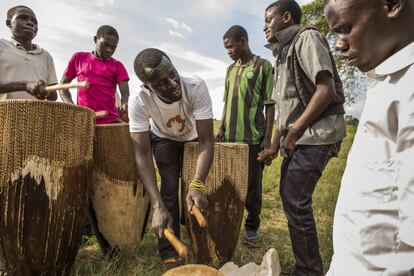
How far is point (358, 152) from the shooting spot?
0.93 meters

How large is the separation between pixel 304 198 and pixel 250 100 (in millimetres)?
1366

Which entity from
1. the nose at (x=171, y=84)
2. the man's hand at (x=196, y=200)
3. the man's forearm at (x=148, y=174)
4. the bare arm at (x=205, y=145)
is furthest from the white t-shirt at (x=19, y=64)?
the man's hand at (x=196, y=200)

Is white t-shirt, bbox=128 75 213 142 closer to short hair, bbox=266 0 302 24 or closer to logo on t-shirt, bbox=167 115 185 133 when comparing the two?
logo on t-shirt, bbox=167 115 185 133

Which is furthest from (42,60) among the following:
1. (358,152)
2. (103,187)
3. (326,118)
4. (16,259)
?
(358,152)

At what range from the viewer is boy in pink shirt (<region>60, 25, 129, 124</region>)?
137 inches

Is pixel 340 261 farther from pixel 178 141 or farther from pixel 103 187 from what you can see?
pixel 103 187

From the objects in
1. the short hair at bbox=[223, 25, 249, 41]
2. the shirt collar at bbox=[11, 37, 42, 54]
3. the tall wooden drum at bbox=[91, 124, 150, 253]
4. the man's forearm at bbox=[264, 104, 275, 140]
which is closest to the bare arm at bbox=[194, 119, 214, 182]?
the tall wooden drum at bbox=[91, 124, 150, 253]

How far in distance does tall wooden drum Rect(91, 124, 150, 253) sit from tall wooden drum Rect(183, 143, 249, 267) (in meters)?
0.41

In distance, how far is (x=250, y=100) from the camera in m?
3.28

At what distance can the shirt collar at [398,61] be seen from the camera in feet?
2.70

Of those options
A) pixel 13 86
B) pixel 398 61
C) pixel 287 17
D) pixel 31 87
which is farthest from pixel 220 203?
pixel 398 61

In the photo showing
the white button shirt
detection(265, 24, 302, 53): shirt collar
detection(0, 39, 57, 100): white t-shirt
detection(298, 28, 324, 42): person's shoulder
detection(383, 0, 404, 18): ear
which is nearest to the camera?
the white button shirt

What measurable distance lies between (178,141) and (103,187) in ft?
1.99

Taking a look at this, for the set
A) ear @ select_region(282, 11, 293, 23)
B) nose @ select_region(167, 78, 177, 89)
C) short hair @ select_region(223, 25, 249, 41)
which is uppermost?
short hair @ select_region(223, 25, 249, 41)
